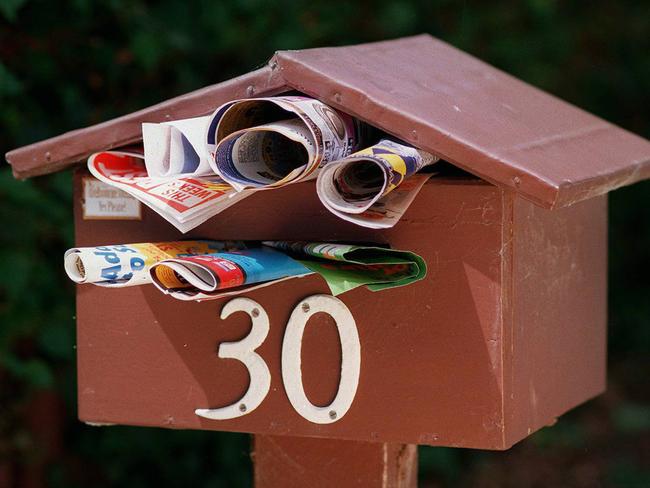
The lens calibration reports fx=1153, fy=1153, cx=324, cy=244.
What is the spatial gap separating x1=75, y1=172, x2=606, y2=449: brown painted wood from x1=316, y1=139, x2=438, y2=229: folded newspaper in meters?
0.05

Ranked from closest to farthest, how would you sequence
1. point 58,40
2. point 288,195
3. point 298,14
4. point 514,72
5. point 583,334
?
point 288,195
point 583,334
point 58,40
point 298,14
point 514,72

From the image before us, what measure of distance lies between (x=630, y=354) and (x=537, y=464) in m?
0.89

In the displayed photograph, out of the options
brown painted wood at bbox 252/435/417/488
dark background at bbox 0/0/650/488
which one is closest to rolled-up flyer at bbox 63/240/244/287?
brown painted wood at bbox 252/435/417/488

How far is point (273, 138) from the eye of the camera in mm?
1806

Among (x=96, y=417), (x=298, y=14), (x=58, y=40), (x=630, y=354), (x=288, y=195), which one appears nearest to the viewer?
(x=288, y=195)

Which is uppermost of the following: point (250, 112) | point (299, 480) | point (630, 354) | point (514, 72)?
point (250, 112)

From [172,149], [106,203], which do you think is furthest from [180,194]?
[106,203]

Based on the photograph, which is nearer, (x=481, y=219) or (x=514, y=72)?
(x=481, y=219)

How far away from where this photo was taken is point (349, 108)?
1.69m

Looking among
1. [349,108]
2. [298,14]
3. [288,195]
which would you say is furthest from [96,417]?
[298,14]

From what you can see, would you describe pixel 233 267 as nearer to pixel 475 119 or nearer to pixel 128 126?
pixel 128 126

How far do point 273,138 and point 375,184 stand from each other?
0.18 meters

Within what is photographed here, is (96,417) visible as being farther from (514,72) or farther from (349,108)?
(514,72)

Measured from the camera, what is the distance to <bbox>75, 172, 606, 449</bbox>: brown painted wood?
174 centimetres
